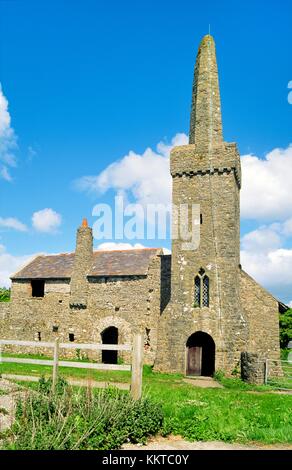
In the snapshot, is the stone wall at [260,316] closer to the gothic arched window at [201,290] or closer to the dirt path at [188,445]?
the gothic arched window at [201,290]

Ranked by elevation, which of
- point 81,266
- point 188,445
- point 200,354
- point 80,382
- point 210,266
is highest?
point 81,266

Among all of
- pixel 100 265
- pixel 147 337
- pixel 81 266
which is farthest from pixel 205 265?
pixel 81 266

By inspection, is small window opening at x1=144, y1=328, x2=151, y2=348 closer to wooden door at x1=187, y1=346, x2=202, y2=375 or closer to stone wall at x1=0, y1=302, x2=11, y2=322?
wooden door at x1=187, y1=346, x2=202, y2=375

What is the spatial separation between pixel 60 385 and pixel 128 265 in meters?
16.9

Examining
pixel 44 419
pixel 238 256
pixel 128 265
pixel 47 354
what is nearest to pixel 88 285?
pixel 128 265

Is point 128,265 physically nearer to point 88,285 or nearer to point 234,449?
point 88,285

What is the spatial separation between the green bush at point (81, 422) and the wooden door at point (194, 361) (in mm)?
13504

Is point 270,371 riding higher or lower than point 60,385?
lower

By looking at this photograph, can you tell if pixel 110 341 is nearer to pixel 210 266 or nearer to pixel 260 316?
pixel 210 266

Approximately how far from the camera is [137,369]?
7.95 meters

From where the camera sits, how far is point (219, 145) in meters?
21.5

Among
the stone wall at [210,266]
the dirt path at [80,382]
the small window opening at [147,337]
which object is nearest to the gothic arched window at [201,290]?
the stone wall at [210,266]

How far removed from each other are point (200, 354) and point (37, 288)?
13.3 metres
